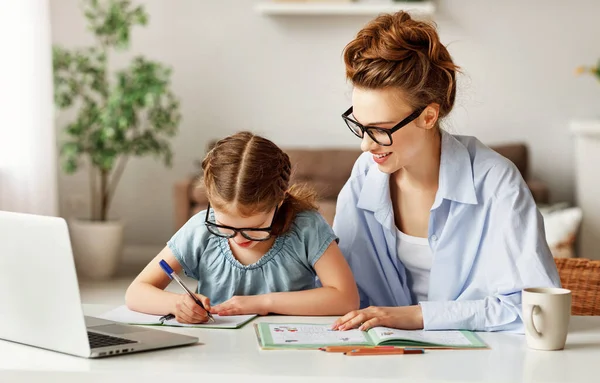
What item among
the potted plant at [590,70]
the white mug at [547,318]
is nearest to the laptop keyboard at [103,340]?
the white mug at [547,318]

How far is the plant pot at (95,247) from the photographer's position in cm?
514

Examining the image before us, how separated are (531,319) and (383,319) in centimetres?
28

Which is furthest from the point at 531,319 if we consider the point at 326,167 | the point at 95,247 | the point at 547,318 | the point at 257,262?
the point at 95,247

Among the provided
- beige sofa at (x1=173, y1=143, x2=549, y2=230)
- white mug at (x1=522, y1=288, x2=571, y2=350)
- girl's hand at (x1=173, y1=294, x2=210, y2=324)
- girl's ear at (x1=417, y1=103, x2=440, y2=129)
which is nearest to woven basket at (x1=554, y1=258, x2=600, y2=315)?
girl's ear at (x1=417, y1=103, x2=440, y2=129)

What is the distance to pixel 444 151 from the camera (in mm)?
1979

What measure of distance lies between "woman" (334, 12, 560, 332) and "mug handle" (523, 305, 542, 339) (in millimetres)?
156

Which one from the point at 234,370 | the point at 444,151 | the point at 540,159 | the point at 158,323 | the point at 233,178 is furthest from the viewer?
the point at 540,159

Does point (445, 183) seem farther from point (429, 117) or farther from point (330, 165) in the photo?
point (330, 165)

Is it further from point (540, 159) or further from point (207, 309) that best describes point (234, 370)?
point (540, 159)

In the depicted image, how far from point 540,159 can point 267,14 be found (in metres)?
1.94

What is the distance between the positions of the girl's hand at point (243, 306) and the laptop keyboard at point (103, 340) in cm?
31

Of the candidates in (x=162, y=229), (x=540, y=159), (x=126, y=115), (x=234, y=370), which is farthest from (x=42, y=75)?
(x=234, y=370)

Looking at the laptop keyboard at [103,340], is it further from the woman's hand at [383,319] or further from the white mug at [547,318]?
the white mug at [547,318]

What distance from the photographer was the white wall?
5.48 meters
